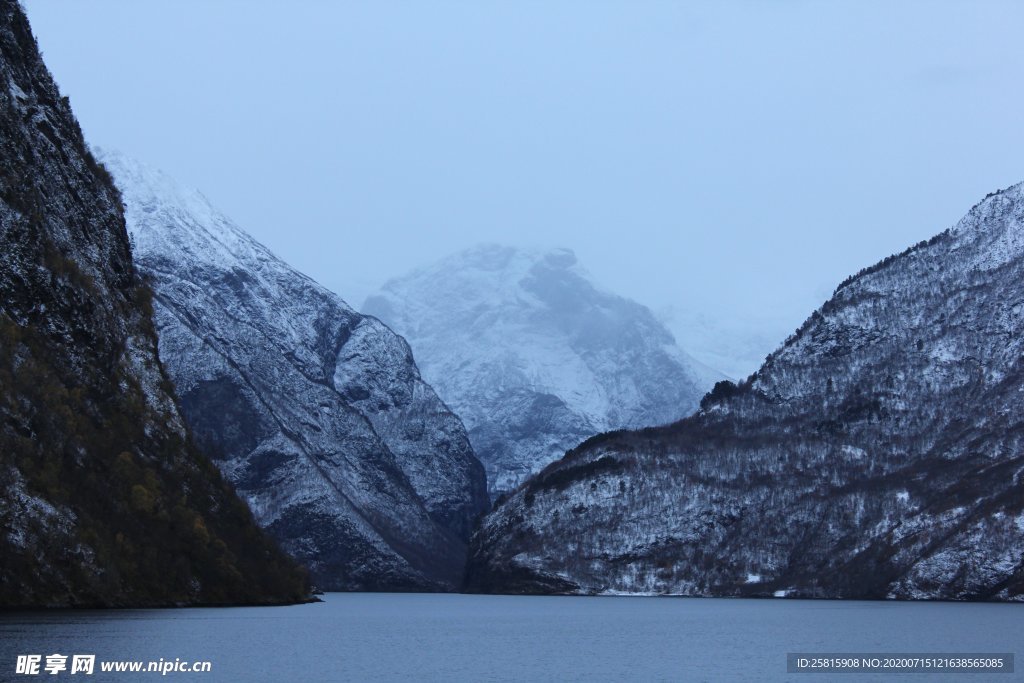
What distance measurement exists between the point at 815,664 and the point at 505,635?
49741mm

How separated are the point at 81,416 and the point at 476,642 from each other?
51686 mm

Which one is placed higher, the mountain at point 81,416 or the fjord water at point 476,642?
the mountain at point 81,416

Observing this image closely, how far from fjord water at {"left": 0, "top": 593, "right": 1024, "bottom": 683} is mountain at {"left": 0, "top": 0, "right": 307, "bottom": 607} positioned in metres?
5.33

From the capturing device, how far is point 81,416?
474 ft

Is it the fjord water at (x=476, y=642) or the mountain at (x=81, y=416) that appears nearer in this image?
the fjord water at (x=476, y=642)

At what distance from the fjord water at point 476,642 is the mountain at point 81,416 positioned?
533cm

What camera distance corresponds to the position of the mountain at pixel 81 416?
12731 centimetres

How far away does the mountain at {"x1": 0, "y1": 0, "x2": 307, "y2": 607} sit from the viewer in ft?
418

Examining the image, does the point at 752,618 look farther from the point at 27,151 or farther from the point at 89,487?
the point at 27,151

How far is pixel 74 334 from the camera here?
151625mm

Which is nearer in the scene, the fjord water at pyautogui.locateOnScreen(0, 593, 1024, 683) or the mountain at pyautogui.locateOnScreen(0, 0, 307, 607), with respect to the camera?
the fjord water at pyautogui.locateOnScreen(0, 593, 1024, 683)

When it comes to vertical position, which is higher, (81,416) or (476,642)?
(81,416)

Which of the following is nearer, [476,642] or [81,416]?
[476,642]

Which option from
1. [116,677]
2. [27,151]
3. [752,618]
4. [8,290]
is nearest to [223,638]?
[116,677]
